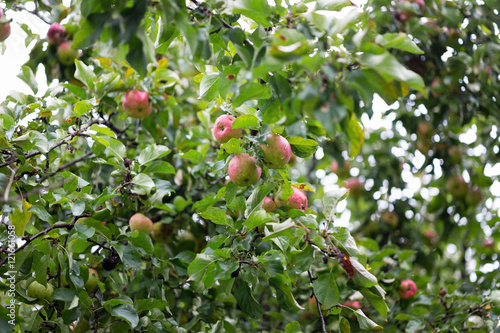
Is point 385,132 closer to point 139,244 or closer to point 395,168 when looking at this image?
point 395,168

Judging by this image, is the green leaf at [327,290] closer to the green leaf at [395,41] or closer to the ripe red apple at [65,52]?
the green leaf at [395,41]

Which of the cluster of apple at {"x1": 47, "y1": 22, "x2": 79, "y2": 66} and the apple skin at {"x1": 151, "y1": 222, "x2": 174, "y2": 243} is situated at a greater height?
the cluster of apple at {"x1": 47, "y1": 22, "x2": 79, "y2": 66}

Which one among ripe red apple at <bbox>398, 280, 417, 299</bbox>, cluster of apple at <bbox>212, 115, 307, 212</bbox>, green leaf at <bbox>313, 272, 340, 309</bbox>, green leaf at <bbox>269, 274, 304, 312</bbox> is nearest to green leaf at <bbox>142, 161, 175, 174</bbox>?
cluster of apple at <bbox>212, 115, 307, 212</bbox>

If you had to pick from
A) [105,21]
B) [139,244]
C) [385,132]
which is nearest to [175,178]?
[139,244]

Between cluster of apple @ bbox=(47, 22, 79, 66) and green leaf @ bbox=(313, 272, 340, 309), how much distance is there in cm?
169

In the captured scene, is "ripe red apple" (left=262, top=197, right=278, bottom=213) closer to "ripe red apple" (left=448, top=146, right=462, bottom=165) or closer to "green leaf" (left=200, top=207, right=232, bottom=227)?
"green leaf" (left=200, top=207, right=232, bottom=227)

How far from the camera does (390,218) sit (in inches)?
128

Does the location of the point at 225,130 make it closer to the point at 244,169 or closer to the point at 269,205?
the point at 244,169

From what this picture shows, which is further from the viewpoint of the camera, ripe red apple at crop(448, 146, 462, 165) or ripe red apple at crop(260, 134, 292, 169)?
ripe red apple at crop(448, 146, 462, 165)

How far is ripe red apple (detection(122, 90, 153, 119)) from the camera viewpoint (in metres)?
2.01

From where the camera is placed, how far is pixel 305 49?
106 centimetres

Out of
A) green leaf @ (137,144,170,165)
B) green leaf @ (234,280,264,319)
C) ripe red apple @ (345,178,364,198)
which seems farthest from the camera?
ripe red apple @ (345,178,364,198)

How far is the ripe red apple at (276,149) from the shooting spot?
54.6 inches

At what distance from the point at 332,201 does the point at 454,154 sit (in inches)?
84.8
